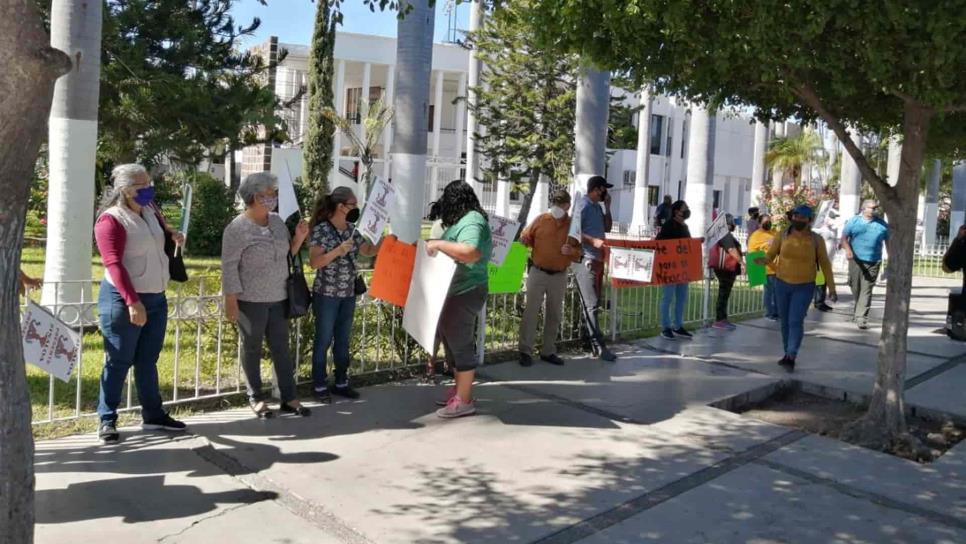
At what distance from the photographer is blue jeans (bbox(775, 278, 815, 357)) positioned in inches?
344

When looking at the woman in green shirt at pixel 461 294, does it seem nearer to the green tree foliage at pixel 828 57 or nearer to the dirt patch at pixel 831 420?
the green tree foliage at pixel 828 57

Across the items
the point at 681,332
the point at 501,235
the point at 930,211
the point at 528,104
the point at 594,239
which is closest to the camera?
the point at 501,235

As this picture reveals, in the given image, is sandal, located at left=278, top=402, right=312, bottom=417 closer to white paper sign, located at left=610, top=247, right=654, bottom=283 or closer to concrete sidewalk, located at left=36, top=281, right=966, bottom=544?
concrete sidewalk, located at left=36, top=281, right=966, bottom=544

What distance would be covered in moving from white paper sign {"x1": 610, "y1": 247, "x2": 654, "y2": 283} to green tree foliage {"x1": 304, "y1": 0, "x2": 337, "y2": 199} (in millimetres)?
15602

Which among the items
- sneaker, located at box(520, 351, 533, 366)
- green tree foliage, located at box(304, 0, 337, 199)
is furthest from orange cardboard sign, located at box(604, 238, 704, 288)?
green tree foliage, located at box(304, 0, 337, 199)

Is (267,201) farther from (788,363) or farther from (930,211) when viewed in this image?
(930,211)

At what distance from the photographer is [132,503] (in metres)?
4.61

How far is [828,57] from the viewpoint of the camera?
577 centimetres

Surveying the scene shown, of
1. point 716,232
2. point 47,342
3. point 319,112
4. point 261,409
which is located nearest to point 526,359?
point 261,409

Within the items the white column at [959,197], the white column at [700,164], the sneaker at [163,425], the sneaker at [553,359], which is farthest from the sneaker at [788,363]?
the white column at [959,197]

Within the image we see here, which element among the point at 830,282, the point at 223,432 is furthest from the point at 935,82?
the point at 223,432

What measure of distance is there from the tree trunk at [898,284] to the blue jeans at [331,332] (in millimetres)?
3954

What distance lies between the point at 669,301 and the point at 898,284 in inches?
151

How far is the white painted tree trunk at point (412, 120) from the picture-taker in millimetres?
8930
